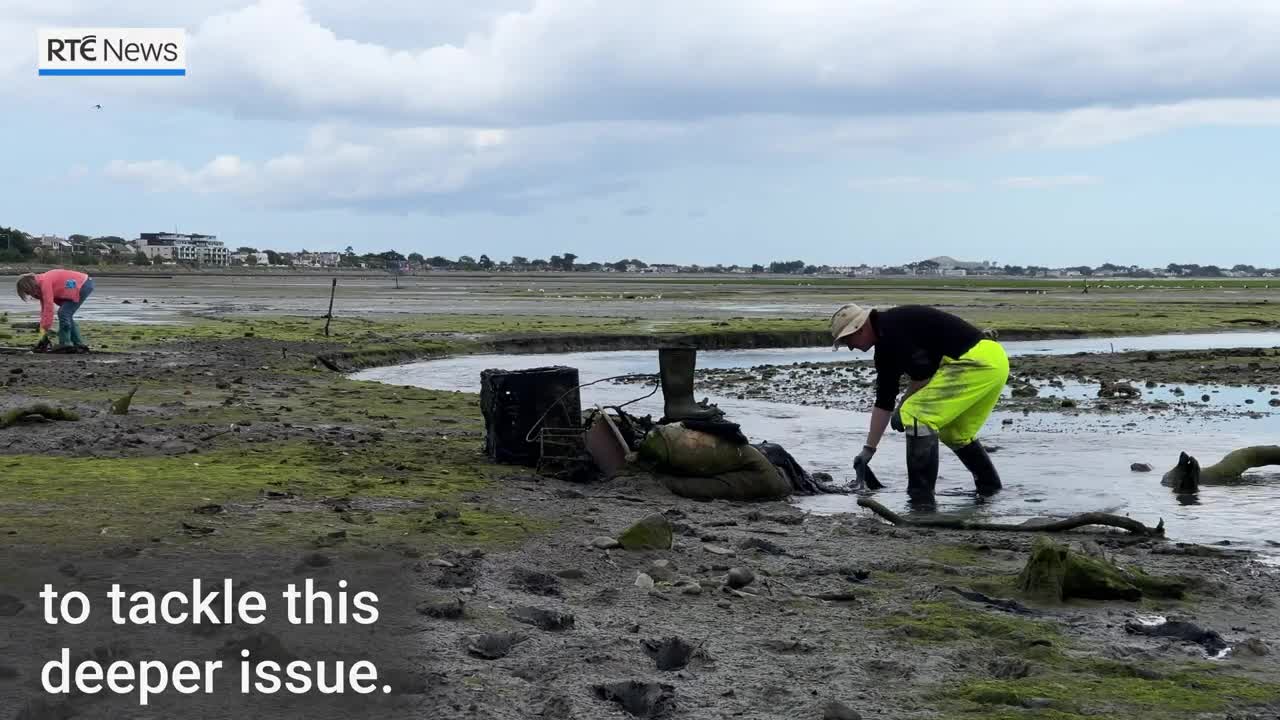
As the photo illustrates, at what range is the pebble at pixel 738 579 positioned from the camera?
24.9 feet

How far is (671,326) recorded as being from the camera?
4022 cm

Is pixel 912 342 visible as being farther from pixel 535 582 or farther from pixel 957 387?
pixel 535 582

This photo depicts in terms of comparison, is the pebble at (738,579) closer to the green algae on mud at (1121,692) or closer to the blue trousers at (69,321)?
the green algae on mud at (1121,692)

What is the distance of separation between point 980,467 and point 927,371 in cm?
110

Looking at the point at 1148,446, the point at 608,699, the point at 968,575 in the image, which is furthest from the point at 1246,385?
the point at 608,699

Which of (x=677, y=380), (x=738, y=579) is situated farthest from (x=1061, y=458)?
(x=738, y=579)

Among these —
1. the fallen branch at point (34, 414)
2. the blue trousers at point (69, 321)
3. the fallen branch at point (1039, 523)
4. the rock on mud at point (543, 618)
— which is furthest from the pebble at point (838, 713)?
the blue trousers at point (69, 321)

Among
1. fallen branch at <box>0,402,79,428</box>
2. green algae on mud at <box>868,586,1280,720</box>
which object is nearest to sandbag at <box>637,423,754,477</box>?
green algae on mud at <box>868,586,1280,720</box>

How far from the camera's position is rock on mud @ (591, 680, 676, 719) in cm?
539

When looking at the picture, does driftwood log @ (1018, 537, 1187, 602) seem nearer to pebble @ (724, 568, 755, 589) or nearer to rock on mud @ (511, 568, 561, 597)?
pebble @ (724, 568, 755, 589)

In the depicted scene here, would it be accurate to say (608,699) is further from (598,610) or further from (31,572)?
(31,572)

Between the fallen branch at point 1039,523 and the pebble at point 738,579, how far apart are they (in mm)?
2615

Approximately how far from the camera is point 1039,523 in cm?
992

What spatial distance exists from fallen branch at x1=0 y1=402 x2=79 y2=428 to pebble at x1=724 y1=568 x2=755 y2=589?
9.30m
